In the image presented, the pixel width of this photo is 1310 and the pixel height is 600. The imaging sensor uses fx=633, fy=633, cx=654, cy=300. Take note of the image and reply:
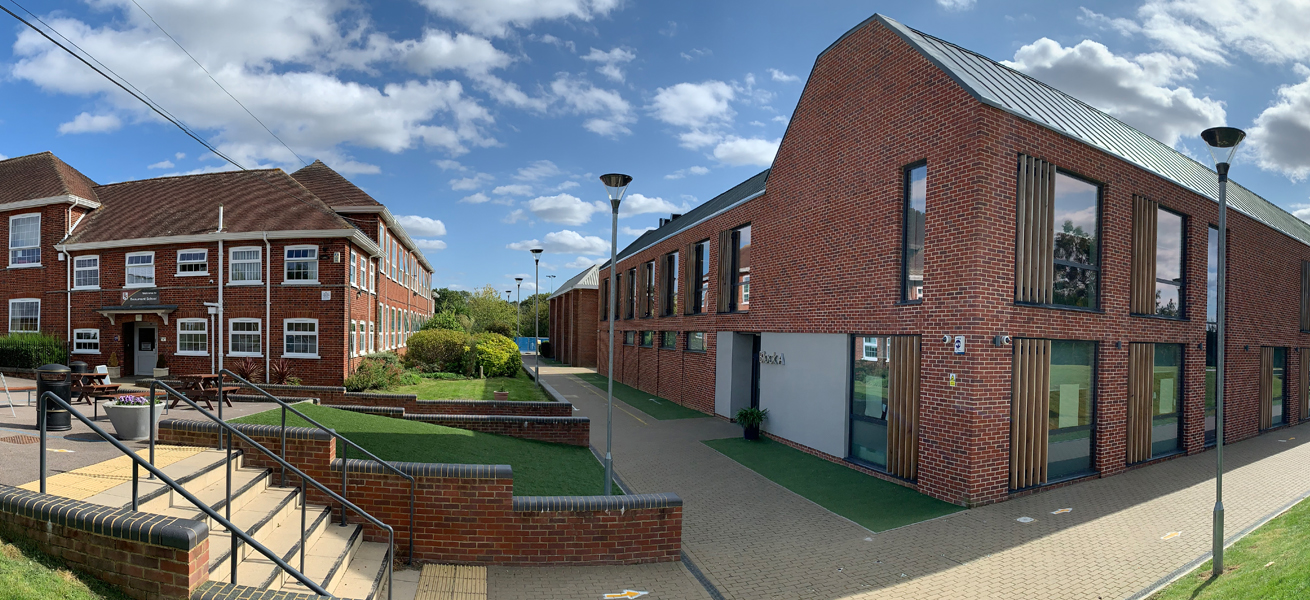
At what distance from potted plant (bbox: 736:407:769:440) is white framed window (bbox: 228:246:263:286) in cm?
1581

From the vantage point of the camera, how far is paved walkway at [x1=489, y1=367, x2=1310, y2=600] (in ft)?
22.7

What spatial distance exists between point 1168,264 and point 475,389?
19587mm

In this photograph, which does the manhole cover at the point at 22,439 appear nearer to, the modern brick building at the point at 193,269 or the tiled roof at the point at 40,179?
the modern brick building at the point at 193,269

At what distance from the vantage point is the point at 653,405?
22453mm

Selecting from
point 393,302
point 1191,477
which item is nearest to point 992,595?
point 1191,477

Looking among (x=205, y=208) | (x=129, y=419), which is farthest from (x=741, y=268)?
(x=205, y=208)

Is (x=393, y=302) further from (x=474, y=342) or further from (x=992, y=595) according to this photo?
(x=992, y=595)

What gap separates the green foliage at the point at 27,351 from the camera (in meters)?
20.8

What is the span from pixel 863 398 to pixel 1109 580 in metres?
5.46

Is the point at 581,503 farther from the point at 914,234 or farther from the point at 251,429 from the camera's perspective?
the point at 914,234

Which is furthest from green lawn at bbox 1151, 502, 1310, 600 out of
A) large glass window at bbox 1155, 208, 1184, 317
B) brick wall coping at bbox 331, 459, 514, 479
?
brick wall coping at bbox 331, 459, 514, 479

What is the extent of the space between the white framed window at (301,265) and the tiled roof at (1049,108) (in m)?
17.2

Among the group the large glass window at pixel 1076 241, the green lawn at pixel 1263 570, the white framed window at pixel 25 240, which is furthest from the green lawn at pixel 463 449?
the white framed window at pixel 25 240

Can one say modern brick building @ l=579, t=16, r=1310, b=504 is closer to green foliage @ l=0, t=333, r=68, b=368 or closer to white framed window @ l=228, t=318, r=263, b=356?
white framed window @ l=228, t=318, r=263, b=356
